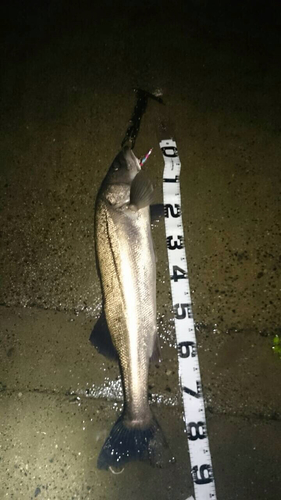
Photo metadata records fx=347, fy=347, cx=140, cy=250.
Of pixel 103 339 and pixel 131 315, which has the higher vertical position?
pixel 131 315

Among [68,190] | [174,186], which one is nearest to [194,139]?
[174,186]

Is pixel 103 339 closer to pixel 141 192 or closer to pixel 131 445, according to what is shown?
pixel 131 445

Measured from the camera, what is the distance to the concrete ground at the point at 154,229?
2.75 m

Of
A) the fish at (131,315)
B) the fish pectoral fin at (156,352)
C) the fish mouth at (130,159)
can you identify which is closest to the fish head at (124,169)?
the fish mouth at (130,159)

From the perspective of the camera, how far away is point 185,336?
2.77m

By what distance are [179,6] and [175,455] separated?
3939 mm

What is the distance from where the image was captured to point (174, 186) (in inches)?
117

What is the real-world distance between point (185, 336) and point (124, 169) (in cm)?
140

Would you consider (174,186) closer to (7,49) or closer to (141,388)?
(141,388)

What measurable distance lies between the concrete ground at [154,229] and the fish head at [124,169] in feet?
1.14

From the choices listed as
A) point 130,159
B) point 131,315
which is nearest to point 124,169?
point 130,159

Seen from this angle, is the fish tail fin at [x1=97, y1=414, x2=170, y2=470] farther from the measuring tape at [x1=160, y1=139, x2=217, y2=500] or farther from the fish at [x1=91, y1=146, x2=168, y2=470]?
the measuring tape at [x1=160, y1=139, x2=217, y2=500]

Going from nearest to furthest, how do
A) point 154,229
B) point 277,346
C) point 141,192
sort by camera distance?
1. point 141,192
2. point 277,346
3. point 154,229

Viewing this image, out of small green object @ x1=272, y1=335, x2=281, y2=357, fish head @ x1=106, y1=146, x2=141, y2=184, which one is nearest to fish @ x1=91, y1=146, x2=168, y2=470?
fish head @ x1=106, y1=146, x2=141, y2=184
